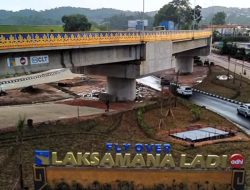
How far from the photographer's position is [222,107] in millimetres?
55250

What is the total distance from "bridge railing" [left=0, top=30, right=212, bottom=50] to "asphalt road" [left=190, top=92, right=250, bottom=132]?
11.5 meters

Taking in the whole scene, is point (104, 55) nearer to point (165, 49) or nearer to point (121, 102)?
point (121, 102)

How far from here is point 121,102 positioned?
57000mm

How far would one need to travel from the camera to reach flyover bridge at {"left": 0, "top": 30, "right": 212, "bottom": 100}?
34.3 m

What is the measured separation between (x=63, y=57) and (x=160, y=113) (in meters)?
15.2

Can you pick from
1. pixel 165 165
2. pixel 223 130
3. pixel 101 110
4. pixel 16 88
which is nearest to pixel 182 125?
pixel 223 130

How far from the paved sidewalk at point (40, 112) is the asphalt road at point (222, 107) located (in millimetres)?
16097

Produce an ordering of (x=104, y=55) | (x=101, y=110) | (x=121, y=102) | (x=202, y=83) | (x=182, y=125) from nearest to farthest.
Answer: (x=182, y=125) → (x=104, y=55) → (x=101, y=110) → (x=121, y=102) → (x=202, y=83)

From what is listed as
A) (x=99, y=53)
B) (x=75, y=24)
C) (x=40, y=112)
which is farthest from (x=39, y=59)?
(x=75, y=24)

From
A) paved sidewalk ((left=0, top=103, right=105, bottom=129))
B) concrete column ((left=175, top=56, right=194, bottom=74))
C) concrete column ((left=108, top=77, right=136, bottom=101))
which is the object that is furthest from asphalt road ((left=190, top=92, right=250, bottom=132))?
concrete column ((left=175, top=56, right=194, bottom=74))

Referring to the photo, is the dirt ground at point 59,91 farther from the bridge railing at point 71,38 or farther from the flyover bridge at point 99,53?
the bridge railing at point 71,38

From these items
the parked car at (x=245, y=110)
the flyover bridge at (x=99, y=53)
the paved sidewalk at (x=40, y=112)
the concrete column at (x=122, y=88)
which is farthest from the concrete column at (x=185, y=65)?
the paved sidewalk at (x=40, y=112)

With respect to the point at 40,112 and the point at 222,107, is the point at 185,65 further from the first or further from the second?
the point at 40,112

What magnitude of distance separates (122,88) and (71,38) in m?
19.2
